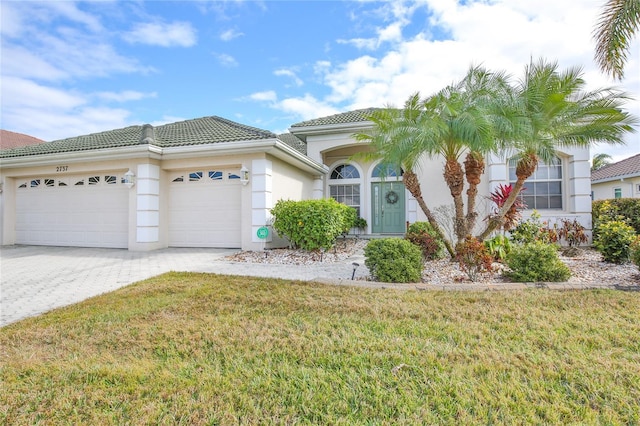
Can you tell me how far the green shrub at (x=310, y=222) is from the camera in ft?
30.1

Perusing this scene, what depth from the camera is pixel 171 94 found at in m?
13.1

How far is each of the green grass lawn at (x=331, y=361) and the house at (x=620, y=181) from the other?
67.1 feet

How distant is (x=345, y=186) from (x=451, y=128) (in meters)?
8.23

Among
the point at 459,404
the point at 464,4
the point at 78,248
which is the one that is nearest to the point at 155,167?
the point at 78,248

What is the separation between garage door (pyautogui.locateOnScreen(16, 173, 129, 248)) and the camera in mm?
12094

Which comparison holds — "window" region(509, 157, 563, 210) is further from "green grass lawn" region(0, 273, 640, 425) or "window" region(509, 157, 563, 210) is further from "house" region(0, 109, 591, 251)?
"green grass lawn" region(0, 273, 640, 425)

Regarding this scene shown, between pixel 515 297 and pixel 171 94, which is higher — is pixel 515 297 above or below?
below

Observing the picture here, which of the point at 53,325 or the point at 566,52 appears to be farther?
the point at 566,52

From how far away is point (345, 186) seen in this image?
597 inches

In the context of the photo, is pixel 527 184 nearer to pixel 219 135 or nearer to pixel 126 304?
pixel 219 135

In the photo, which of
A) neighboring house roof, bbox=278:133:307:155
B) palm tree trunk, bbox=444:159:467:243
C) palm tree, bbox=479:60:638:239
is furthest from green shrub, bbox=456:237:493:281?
neighboring house roof, bbox=278:133:307:155

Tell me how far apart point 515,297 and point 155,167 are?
11693 millimetres

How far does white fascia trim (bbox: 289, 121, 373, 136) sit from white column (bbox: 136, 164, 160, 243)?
241 inches

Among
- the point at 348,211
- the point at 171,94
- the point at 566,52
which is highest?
the point at 171,94
